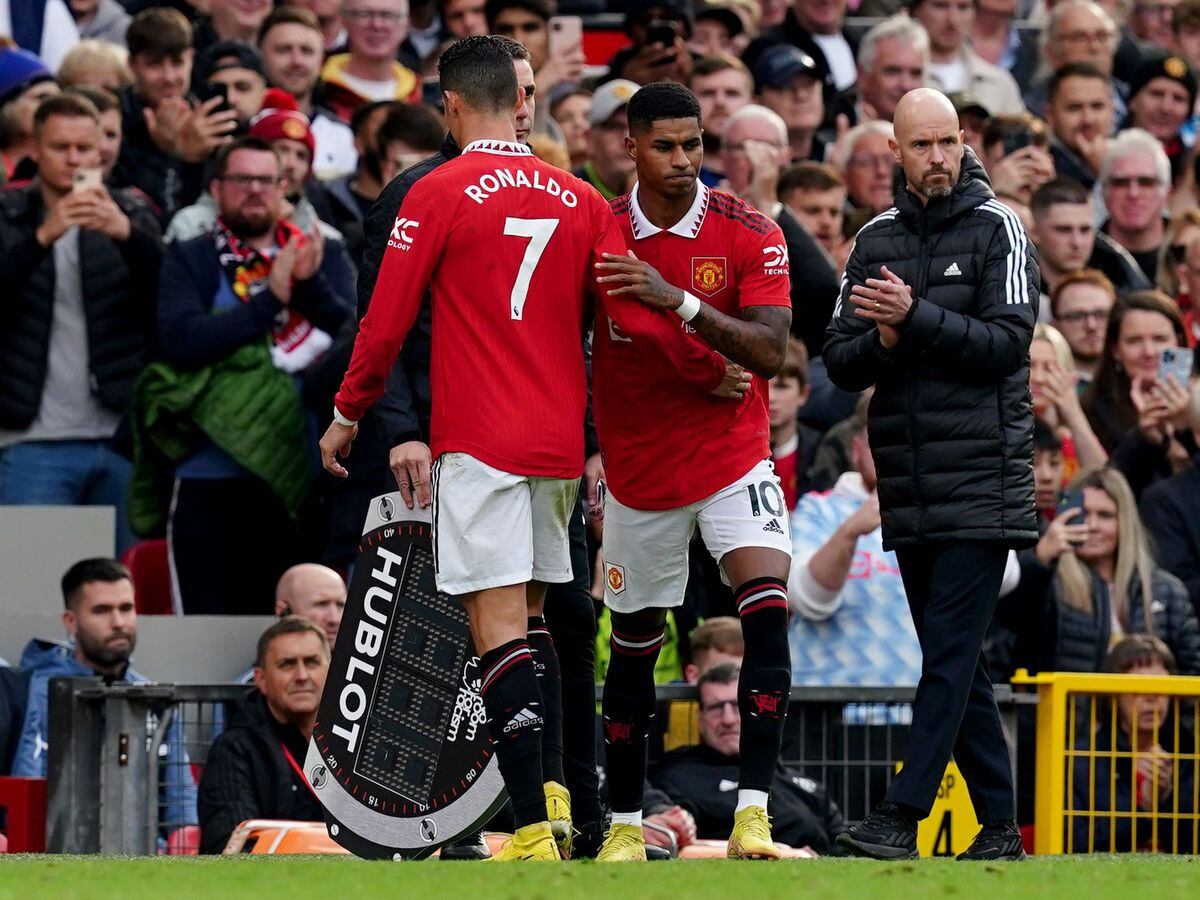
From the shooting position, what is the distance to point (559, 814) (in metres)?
7.77

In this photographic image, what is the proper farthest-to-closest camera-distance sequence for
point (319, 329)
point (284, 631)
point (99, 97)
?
point (99, 97) → point (319, 329) → point (284, 631)

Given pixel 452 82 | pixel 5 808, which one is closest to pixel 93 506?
pixel 5 808

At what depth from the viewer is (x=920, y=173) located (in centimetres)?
842

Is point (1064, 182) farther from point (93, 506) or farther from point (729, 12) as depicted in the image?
point (93, 506)

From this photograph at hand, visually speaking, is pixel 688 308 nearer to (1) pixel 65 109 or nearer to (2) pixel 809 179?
(1) pixel 65 109

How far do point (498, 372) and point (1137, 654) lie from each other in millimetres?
4516

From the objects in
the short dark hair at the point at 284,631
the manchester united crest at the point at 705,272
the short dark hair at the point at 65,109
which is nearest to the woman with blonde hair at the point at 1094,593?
the short dark hair at the point at 284,631

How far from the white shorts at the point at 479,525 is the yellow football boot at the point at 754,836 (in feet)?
3.42

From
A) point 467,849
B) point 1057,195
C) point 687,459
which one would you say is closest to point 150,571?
point 467,849

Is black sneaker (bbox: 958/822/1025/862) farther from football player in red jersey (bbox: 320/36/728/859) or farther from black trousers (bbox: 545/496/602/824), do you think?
football player in red jersey (bbox: 320/36/728/859)

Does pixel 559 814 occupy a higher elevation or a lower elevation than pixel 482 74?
lower

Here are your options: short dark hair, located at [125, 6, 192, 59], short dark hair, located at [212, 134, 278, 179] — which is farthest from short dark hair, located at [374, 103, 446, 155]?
short dark hair, located at [125, 6, 192, 59]

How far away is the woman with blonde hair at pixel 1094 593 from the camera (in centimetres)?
1134

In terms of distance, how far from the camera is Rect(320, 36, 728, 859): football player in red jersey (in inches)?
299
